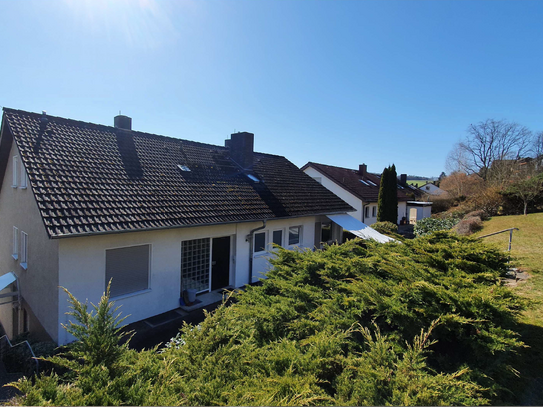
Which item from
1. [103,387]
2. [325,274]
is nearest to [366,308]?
[325,274]

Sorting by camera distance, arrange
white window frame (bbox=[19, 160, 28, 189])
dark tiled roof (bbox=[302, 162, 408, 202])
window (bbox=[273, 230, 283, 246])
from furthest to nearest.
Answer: dark tiled roof (bbox=[302, 162, 408, 202]), window (bbox=[273, 230, 283, 246]), white window frame (bbox=[19, 160, 28, 189])

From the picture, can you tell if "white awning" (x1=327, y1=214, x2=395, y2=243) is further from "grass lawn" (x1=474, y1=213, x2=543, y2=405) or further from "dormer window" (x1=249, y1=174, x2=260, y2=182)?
"grass lawn" (x1=474, y1=213, x2=543, y2=405)

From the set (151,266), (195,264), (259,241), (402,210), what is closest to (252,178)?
(259,241)

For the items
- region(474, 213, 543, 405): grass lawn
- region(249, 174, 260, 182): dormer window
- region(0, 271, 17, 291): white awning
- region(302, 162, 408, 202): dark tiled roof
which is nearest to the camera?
region(474, 213, 543, 405): grass lawn

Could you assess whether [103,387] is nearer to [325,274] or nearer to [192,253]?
[325,274]

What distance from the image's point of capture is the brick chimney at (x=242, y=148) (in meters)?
18.5

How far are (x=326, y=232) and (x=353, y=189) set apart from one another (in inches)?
556

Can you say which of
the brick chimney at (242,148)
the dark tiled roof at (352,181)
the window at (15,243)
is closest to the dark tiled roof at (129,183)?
the brick chimney at (242,148)

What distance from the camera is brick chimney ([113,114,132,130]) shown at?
613 inches

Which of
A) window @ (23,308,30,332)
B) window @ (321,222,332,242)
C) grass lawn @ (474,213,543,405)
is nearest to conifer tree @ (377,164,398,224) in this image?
grass lawn @ (474,213,543,405)

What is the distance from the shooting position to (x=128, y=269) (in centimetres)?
998

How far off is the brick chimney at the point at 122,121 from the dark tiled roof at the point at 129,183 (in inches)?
49.2

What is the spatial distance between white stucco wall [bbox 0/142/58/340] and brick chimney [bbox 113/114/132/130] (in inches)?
185

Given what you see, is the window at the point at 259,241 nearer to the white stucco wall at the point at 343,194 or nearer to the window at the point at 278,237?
the window at the point at 278,237
